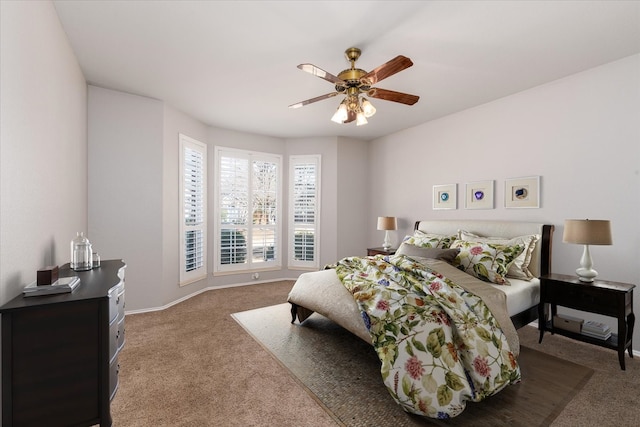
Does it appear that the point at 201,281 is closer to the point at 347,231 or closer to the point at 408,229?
the point at 347,231

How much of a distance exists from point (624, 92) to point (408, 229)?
2.96 metres

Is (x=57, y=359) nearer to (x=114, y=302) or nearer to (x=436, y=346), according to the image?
(x=114, y=302)

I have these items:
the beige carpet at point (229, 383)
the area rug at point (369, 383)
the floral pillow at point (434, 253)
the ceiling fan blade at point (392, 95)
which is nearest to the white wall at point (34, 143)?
the beige carpet at point (229, 383)

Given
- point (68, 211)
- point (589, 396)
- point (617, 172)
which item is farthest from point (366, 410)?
point (617, 172)

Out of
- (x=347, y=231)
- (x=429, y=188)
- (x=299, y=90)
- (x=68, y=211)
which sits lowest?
(x=347, y=231)

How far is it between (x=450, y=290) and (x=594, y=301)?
4.87 feet

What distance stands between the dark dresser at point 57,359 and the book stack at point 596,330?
148 inches

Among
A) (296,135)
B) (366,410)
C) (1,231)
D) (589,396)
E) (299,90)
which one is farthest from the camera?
(296,135)

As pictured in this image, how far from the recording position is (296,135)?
544cm

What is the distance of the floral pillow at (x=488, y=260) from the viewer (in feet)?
9.62

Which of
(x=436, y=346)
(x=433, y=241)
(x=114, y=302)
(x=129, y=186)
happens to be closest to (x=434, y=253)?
(x=433, y=241)

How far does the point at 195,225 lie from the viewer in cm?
457

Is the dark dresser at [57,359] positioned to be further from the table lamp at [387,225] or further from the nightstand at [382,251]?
the table lamp at [387,225]

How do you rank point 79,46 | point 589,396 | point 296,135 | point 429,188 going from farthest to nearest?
point 296,135 → point 429,188 → point 79,46 → point 589,396
